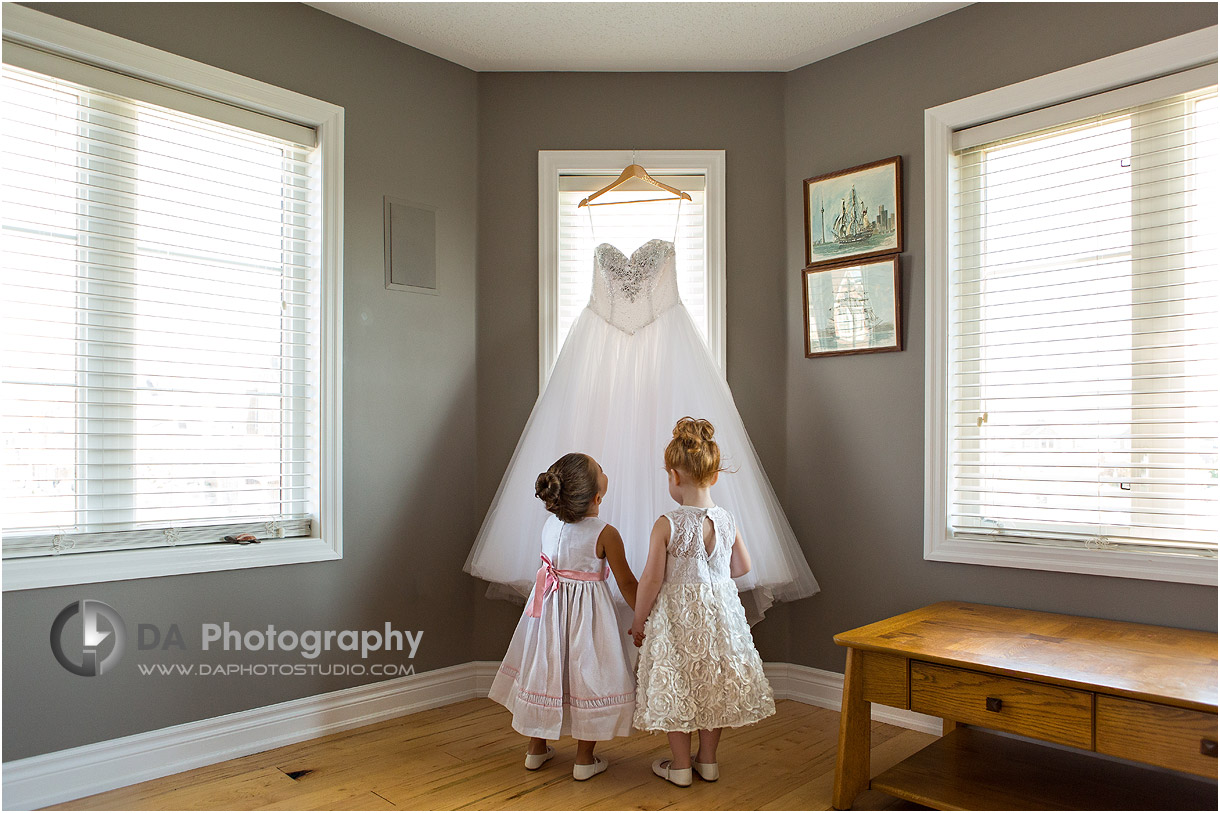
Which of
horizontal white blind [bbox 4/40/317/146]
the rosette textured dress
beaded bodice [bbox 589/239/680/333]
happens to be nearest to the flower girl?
the rosette textured dress

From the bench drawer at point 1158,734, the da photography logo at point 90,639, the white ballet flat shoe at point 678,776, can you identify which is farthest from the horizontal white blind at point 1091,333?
the da photography logo at point 90,639

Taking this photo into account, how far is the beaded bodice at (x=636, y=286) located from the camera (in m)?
3.10

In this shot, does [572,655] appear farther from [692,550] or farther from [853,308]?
[853,308]

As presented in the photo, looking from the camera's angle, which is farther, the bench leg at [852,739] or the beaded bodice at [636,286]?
the beaded bodice at [636,286]

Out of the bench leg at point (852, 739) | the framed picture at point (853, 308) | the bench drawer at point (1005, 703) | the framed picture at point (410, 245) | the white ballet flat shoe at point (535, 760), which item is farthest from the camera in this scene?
the framed picture at point (410, 245)

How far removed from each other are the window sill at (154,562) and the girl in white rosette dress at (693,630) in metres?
1.25

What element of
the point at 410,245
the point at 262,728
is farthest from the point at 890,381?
the point at 262,728

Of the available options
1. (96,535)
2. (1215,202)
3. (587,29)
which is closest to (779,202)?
(587,29)

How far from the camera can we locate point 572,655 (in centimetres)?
247

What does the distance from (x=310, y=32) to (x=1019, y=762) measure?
3.38 meters

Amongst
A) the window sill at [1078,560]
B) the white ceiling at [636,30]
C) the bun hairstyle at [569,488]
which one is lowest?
the window sill at [1078,560]

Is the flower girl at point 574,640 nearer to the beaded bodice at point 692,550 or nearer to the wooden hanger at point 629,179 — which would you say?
the beaded bodice at point 692,550

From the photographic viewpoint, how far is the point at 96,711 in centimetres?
242

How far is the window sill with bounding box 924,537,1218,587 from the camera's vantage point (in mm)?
2395
